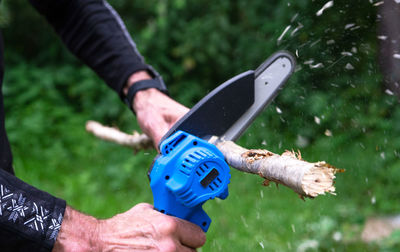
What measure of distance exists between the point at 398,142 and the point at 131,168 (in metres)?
2.18

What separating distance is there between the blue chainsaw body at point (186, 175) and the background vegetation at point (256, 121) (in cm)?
67

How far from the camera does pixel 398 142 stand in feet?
10.6

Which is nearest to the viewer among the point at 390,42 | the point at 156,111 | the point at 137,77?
the point at 156,111

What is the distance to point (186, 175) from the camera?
1.16 m

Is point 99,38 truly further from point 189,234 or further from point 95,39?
point 189,234

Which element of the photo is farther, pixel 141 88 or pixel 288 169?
pixel 141 88

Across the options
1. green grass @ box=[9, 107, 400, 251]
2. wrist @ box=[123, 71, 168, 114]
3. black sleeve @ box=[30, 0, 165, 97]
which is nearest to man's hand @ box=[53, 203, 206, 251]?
wrist @ box=[123, 71, 168, 114]

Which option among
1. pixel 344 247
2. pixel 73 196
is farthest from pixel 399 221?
pixel 73 196

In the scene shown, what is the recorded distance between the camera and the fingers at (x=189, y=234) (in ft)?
3.96

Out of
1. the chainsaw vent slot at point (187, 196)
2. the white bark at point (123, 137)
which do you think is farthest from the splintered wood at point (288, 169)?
the white bark at point (123, 137)

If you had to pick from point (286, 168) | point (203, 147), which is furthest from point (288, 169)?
point (203, 147)

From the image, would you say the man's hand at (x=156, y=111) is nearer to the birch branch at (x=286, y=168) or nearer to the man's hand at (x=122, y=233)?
the birch branch at (x=286, y=168)

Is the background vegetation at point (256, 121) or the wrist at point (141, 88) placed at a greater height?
the wrist at point (141, 88)

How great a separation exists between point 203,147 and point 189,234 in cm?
24
